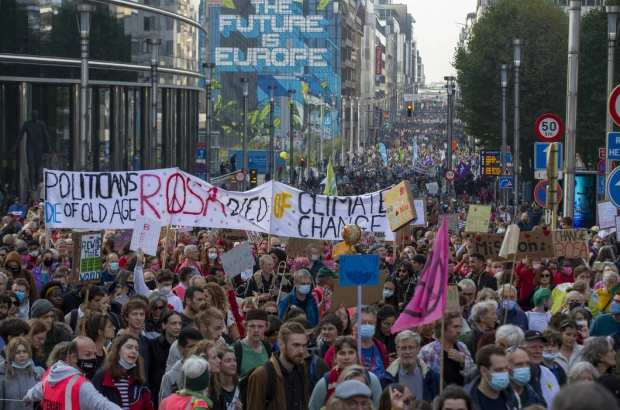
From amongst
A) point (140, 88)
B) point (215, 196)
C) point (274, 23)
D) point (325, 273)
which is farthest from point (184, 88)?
point (274, 23)

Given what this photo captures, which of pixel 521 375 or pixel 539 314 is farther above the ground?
pixel 521 375

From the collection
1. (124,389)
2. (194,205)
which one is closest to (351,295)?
(124,389)

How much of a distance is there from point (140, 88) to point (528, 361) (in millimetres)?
41953

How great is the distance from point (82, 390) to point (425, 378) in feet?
7.30

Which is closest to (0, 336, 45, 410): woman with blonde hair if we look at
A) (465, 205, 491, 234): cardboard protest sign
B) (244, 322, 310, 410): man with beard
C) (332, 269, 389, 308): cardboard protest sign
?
(244, 322, 310, 410): man with beard

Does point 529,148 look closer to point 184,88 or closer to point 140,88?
point 184,88

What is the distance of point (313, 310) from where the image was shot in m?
12.3

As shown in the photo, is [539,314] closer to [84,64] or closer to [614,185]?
[614,185]

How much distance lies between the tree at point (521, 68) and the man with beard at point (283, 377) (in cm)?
4966

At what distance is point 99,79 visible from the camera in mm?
44250

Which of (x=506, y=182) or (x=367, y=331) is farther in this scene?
(x=506, y=182)

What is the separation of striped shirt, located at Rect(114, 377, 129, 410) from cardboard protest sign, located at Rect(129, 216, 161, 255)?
22.7 feet

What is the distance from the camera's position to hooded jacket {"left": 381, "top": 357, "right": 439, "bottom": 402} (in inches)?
332

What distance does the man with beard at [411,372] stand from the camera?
8.44 metres
